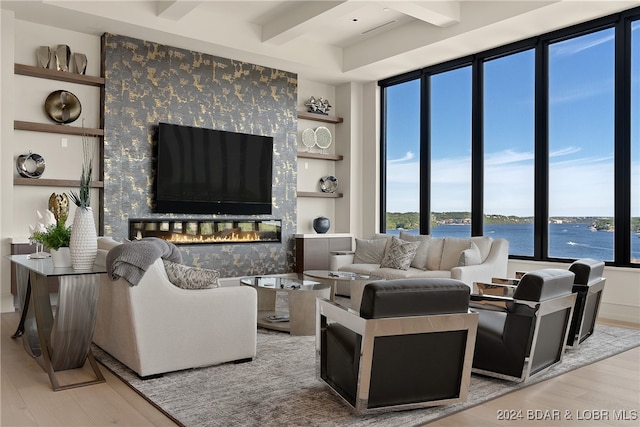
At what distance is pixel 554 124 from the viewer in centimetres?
645

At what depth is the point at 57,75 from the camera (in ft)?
19.6

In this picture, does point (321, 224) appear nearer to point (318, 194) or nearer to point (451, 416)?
point (318, 194)

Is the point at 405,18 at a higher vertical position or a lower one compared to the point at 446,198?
higher

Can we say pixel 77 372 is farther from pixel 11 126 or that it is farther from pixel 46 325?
pixel 11 126

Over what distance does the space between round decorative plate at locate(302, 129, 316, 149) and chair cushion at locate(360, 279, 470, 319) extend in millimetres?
5932

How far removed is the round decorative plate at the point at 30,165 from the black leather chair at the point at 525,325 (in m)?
4.91

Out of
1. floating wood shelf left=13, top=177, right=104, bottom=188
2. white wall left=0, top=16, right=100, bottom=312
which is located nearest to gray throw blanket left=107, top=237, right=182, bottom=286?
white wall left=0, top=16, right=100, bottom=312

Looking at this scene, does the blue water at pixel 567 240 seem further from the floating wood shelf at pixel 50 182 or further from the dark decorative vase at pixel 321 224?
the floating wood shelf at pixel 50 182

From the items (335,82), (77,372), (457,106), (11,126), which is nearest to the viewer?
(77,372)

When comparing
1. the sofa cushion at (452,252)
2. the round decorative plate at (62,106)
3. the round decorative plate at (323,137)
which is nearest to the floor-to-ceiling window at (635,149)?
the sofa cushion at (452,252)

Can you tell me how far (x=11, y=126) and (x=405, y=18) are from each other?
4.77m

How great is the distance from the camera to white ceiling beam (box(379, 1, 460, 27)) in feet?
18.7

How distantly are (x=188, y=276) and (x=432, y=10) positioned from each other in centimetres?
A: 420

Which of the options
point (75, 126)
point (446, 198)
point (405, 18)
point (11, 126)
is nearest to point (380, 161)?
point (446, 198)
